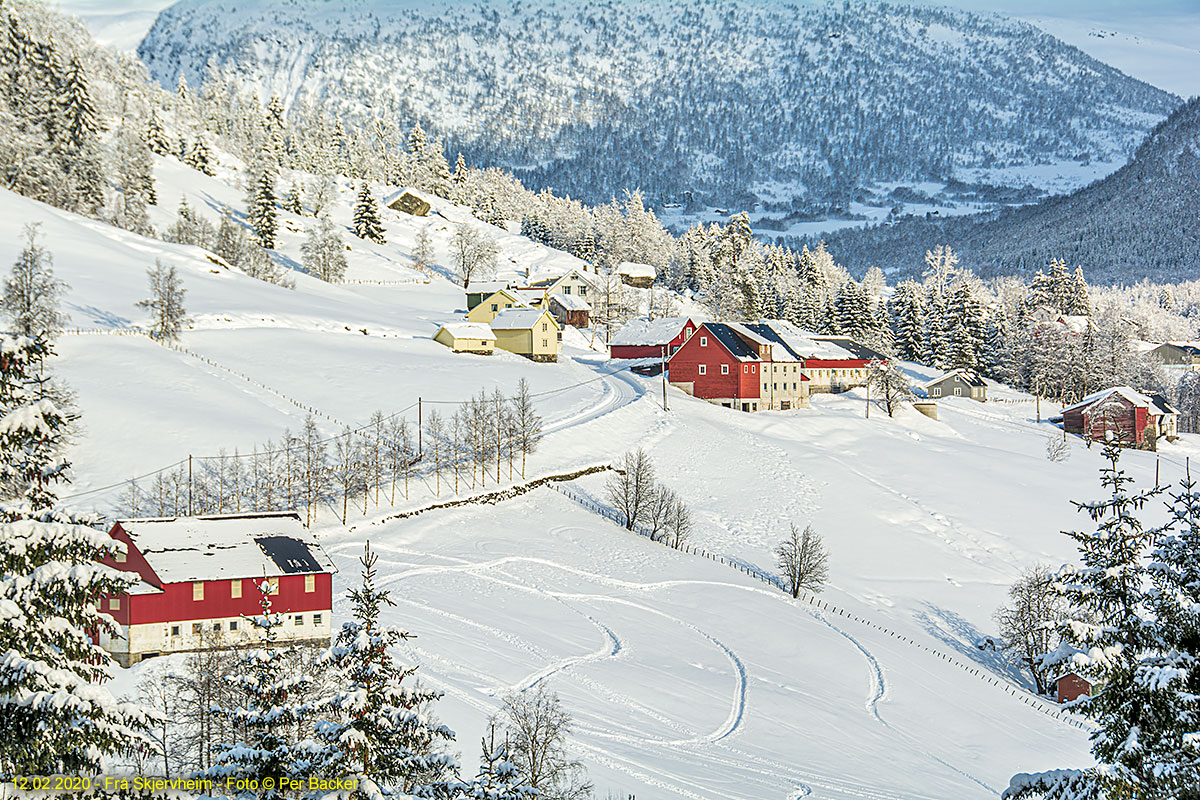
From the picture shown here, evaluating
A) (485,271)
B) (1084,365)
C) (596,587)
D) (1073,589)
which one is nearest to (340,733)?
(1073,589)

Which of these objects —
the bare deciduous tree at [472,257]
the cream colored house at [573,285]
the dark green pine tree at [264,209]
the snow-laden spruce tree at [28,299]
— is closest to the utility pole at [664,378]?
the cream colored house at [573,285]

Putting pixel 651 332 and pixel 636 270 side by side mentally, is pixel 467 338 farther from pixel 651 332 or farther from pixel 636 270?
pixel 636 270

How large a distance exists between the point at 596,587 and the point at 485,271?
88.2 m

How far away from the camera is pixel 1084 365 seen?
331 feet

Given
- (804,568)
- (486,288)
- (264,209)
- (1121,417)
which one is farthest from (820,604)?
(264,209)

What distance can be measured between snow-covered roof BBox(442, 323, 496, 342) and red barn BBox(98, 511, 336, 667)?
46.6 meters

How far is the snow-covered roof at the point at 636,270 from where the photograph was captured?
135250 millimetres

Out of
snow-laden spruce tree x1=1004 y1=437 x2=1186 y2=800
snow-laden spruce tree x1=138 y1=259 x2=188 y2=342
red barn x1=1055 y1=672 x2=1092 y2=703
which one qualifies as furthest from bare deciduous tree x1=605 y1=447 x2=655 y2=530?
snow-laden spruce tree x1=1004 y1=437 x2=1186 y2=800

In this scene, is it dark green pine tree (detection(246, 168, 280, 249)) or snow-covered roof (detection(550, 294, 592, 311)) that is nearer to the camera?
snow-covered roof (detection(550, 294, 592, 311))

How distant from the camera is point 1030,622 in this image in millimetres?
43344

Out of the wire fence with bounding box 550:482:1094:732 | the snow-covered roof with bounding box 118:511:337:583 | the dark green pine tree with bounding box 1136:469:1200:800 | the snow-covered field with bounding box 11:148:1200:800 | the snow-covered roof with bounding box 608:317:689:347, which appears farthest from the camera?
the snow-covered roof with bounding box 608:317:689:347

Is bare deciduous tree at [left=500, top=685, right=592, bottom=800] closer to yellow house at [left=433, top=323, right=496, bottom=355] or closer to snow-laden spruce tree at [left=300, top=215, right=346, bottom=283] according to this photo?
yellow house at [left=433, top=323, right=496, bottom=355]

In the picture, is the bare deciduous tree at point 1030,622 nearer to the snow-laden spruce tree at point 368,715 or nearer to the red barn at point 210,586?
the red barn at point 210,586

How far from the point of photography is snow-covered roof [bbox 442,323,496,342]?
8262 cm
